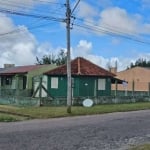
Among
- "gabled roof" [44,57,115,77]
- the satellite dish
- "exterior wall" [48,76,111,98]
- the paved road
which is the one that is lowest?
the paved road

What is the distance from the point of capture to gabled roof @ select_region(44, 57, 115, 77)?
4397cm

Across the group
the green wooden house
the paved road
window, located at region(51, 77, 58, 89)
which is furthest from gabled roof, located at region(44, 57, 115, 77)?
the paved road

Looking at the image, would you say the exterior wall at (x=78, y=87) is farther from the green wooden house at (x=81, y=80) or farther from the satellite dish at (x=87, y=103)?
the satellite dish at (x=87, y=103)

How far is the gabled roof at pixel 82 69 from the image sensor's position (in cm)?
4397

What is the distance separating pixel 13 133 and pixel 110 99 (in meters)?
23.4

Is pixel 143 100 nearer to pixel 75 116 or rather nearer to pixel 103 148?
pixel 75 116

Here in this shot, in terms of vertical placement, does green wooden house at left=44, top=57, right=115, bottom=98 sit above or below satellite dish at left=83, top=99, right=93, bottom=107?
above

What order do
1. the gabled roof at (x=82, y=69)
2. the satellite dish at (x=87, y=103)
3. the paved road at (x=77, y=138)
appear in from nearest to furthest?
the paved road at (x=77, y=138)
the satellite dish at (x=87, y=103)
the gabled roof at (x=82, y=69)

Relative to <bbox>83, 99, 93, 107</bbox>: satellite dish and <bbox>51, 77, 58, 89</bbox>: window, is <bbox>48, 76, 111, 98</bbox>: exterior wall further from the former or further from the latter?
<bbox>83, 99, 93, 107</bbox>: satellite dish

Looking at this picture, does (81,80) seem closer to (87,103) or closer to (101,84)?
(101,84)

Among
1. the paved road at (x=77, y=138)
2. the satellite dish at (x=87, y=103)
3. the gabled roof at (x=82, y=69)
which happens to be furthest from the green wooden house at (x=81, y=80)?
the paved road at (x=77, y=138)

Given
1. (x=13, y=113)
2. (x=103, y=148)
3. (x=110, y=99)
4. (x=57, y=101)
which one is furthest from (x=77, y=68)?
(x=103, y=148)

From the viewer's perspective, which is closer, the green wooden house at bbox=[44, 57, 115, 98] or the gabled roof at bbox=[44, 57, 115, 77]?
the green wooden house at bbox=[44, 57, 115, 98]

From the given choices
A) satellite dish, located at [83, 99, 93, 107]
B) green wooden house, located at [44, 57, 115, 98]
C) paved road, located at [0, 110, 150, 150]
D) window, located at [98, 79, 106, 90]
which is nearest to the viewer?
paved road, located at [0, 110, 150, 150]
